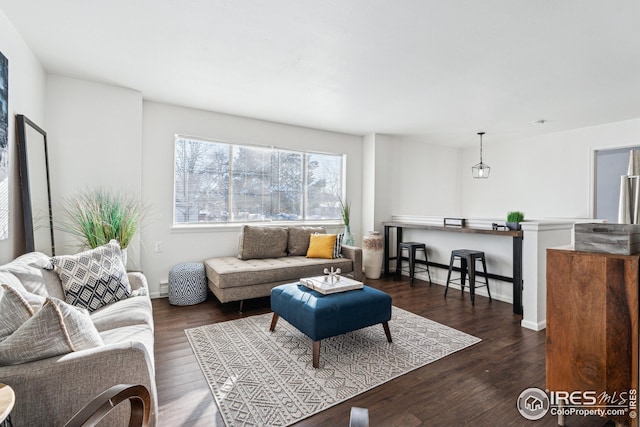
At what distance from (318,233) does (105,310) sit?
9.81ft

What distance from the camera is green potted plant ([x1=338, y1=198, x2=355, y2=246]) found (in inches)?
198

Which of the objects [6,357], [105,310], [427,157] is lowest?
[105,310]

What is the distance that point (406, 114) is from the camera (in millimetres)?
4312

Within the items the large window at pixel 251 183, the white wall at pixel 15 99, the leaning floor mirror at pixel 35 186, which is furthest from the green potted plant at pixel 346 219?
the white wall at pixel 15 99

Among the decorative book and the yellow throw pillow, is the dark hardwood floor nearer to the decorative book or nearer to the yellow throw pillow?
the decorative book

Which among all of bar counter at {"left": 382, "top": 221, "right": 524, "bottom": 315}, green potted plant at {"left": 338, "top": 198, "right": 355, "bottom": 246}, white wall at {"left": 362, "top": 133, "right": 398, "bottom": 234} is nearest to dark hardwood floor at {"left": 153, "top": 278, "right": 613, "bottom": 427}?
bar counter at {"left": 382, "top": 221, "right": 524, "bottom": 315}

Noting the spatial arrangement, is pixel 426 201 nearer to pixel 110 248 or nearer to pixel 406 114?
pixel 406 114

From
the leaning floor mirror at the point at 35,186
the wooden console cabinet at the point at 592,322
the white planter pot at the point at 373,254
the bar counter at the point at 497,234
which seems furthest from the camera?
the white planter pot at the point at 373,254

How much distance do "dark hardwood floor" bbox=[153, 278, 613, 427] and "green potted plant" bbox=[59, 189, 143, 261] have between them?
974 mm

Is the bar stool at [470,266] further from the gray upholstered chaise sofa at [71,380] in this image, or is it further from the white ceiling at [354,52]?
the gray upholstered chaise sofa at [71,380]

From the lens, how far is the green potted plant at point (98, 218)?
295 centimetres

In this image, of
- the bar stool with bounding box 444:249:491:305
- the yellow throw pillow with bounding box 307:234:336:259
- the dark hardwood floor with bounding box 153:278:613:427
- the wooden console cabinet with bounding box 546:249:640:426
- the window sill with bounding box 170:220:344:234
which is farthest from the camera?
the yellow throw pillow with bounding box 307:234:336:259

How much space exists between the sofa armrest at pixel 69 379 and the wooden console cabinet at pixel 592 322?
6.78 ft

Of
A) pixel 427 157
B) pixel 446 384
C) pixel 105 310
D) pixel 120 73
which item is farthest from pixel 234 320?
pixel 427 157
